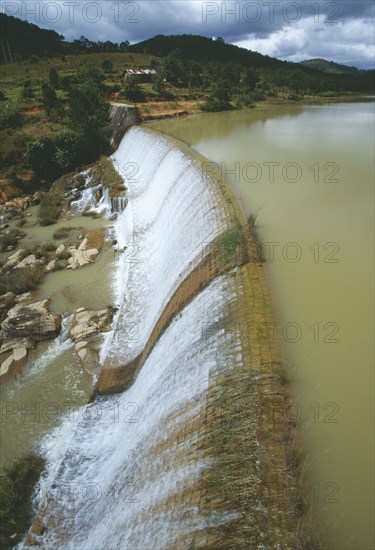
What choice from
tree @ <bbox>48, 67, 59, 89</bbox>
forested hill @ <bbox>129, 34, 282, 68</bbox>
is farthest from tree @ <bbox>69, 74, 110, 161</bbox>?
forested hill @ <bbox>129, 34, 282, 68</bbox>

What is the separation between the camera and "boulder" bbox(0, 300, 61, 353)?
952 cm

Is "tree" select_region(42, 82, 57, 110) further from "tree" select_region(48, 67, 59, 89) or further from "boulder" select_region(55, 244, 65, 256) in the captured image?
"boulder" select_region(55, 244, 65, 256)

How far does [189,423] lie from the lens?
4.53 meters

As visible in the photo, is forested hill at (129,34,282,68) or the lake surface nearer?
the lake surface

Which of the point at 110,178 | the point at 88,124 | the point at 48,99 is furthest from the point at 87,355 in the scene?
the point at 48,99

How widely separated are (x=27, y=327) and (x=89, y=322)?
1680 mm

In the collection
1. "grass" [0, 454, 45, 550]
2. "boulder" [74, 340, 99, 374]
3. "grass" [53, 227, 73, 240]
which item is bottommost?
"grass" [0, 454, 45, 550]

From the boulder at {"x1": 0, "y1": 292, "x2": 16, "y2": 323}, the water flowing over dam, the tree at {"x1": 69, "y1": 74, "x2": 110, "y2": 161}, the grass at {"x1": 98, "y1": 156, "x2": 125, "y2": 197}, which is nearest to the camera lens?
the water flowing over dam

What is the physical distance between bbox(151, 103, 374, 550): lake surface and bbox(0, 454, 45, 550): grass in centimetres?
491

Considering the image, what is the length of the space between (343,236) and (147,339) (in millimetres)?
5133

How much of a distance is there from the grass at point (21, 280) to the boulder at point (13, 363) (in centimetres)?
281

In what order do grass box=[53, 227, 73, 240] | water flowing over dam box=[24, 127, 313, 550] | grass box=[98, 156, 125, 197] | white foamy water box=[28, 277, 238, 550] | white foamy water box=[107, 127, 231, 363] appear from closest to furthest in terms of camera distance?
water flowing over dam box=[24, 127, 313, 550], white foamy water box=[28, 277, 238, 550], white foamy water box=[107, 127, 231, 363], grass box=[53, 227, 73, 240], grass box=[98, 156, 125, 197]

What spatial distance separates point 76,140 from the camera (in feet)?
73.3

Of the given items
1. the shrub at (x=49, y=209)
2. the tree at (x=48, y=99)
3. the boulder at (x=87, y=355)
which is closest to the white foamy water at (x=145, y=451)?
the boulder at (x=87, y=355)
